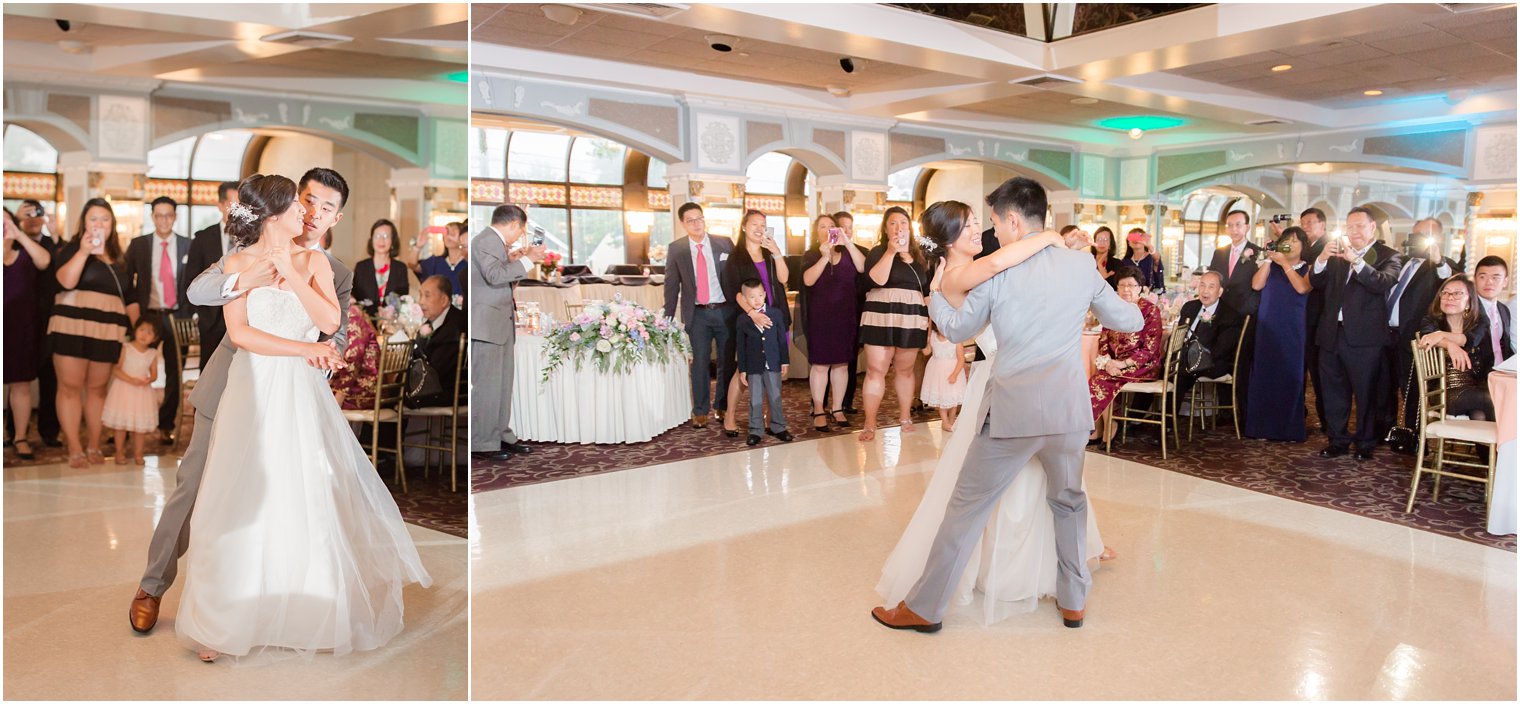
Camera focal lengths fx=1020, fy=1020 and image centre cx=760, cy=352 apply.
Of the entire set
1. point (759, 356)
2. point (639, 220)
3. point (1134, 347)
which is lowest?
point (759, 356)

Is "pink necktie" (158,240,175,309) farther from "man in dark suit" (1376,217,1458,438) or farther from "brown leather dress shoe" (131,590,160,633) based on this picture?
"man in dark suit" (1376,217,1458,438)

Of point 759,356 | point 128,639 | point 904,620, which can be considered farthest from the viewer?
point 759,356

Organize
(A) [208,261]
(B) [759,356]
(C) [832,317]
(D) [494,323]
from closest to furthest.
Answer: (A) [208,261] < (D) [494,323] < (B) [759,356] < (C) [832,317]

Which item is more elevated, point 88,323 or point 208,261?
point 208,261

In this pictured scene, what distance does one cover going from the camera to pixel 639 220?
56.3 ft

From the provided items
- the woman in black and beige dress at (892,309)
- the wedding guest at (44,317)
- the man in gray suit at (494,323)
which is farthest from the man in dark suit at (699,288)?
the wedding guest at (44,317)

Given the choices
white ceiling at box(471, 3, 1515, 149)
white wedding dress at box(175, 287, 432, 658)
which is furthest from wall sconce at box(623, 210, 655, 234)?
white wedding dress at box(175, 287, 432, 658)

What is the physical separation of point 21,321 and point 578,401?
3.00m

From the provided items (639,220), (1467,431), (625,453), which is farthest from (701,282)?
(639,220)

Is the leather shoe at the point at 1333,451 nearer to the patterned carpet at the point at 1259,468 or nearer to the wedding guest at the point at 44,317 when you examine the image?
the patterned carpet at the point at 1259,468

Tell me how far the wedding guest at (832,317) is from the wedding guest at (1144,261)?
8.68ft

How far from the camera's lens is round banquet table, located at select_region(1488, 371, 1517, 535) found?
4.40m

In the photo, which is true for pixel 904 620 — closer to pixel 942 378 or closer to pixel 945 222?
pixel 945 222

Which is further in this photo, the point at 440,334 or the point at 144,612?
the point at 440,334
